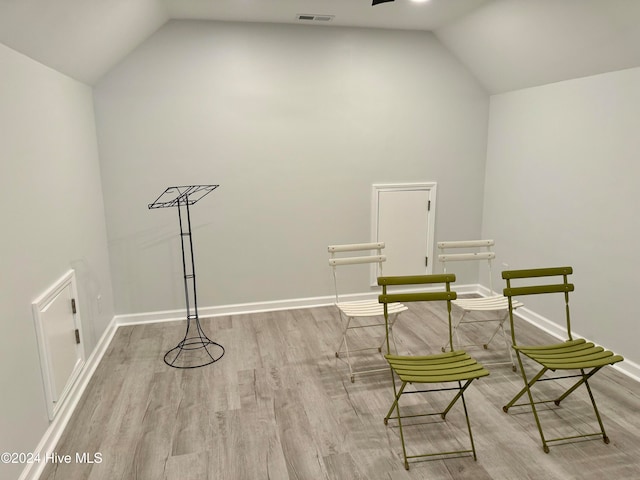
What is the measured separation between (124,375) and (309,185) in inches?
97.5

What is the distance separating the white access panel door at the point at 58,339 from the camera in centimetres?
280

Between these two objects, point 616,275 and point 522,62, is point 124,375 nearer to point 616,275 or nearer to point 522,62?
point 616,275

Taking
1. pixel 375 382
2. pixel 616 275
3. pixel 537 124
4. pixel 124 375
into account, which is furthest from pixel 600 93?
pixel 124 375

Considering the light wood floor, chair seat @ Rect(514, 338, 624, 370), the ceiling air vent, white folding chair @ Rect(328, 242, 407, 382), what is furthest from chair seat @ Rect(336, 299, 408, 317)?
the ceiling air vent

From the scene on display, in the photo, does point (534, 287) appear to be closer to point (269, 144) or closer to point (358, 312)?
point (358, 312)

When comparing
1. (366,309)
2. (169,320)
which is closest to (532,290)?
(366,309)

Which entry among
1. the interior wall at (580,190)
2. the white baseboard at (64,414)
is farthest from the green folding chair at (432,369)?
the white baseboard at (64,414)

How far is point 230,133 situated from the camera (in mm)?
4648

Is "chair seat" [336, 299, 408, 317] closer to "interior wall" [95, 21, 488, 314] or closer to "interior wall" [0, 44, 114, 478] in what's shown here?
"interior wall" [95, 21, 488, 314]

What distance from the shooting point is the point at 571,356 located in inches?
116

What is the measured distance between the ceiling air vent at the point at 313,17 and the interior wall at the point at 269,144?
0.21m

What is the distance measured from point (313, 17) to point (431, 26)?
1216mm

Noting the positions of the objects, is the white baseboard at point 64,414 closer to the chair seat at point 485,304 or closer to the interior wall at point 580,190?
the chair seat at point 485,304

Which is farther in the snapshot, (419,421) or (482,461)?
(419,421)
